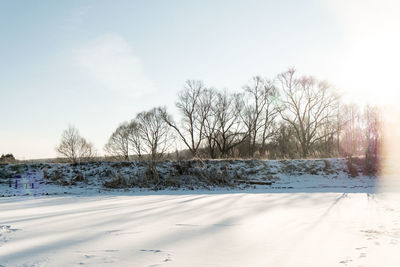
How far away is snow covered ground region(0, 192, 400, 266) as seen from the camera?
3133 millimetres

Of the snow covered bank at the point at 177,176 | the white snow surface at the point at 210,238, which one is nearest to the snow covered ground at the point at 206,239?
the white snow surface at the point at 210,238

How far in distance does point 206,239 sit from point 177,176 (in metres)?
12.4

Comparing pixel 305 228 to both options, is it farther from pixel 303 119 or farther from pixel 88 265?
pixel 303 119

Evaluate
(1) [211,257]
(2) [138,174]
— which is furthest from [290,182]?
(1) [211,257]

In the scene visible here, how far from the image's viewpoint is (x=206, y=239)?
13.2 ft

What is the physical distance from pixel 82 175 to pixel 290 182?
12.1 meters

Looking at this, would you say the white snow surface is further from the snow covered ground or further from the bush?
the bush

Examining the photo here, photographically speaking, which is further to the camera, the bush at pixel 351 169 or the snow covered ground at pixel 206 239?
the bush at pixel 351 169

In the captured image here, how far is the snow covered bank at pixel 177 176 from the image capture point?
14.6 m

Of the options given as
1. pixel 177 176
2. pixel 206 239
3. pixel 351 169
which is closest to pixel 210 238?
pixel 206 239

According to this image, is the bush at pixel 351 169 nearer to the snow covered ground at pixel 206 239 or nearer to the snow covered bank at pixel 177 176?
the snow covered bank at pixel 177 176

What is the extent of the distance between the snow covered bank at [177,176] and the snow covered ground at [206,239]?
8.53m

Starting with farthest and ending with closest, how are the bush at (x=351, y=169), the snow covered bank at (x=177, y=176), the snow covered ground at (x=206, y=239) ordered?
the bush at (x=351, y=169) → the snow covered bank at (x=177, y=176) → the snow covered ground at (x=206, y=239)

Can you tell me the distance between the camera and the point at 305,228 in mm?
4582
